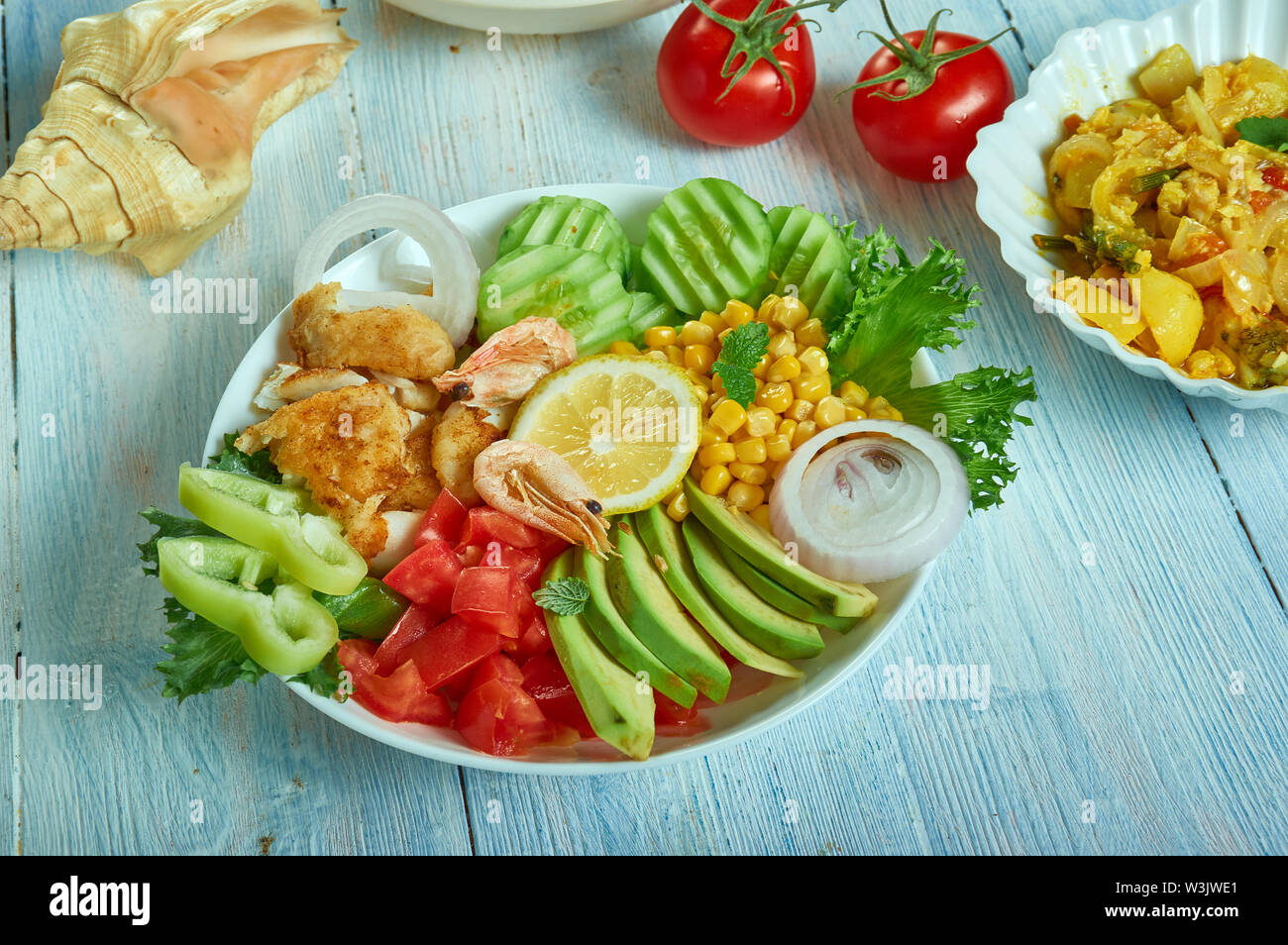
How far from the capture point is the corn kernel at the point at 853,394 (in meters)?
2.63

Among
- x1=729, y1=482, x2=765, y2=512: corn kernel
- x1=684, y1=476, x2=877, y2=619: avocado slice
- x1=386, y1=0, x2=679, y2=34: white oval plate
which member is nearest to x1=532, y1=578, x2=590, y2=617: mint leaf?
x1=684, y1=476, x2=877, y2=619: avocado slice

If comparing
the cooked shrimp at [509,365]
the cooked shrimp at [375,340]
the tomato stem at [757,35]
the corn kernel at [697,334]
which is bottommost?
the corn kernel at [697,334]

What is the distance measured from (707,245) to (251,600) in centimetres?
143

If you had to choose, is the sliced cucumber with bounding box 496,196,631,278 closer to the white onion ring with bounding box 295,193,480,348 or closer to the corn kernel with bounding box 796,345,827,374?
the white onion ring with bounding box 295,193,480,348

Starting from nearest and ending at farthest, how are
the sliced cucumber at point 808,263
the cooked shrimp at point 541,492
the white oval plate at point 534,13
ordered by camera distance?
the cooked shrimp at point 541,492
the sliced cucumber at point 808,263
the white oval plate at point 534,13

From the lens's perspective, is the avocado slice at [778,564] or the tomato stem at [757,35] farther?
the tomato stem at [757,35]

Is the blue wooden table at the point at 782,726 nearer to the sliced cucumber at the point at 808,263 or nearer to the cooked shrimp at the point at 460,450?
the sliced cucumber at the point at 808,263

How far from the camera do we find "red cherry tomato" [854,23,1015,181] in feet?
10.4

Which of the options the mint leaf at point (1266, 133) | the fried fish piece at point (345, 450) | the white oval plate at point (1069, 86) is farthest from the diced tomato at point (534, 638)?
the mint leaf at point (1266, 133)

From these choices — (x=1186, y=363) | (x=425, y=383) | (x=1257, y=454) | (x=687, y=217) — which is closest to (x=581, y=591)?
(x=425, y=383)

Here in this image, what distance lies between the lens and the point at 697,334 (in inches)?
106

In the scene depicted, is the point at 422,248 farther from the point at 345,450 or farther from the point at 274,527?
the point at 274,527

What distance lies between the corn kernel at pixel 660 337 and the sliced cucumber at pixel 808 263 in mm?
230

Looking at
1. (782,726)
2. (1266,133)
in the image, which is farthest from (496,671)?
(1266,133)
